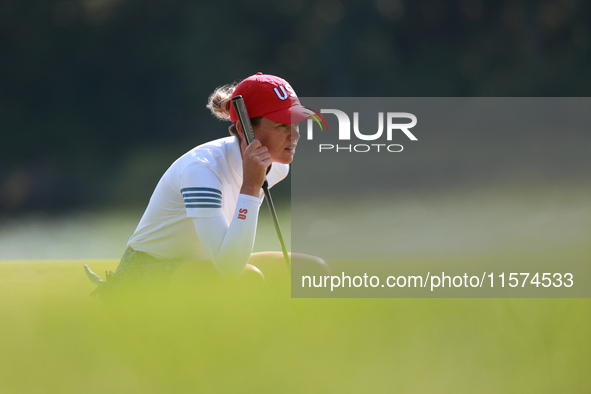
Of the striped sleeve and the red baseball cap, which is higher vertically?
the red baseball cap

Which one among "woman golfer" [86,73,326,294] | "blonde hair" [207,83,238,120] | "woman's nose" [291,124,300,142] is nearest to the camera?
"woman golfer" [86,73,326,294]

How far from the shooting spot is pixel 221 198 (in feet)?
3.37

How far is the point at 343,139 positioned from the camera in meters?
0.93

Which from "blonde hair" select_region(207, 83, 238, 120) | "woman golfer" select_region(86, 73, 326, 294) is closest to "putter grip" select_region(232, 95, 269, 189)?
"woman golfer" select_region(86, 73, 326, 294)

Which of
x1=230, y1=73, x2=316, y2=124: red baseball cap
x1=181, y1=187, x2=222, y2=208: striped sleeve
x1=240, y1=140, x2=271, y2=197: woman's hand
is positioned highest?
x1=230, y1=73, x2=316, y2=124: red baseball cap

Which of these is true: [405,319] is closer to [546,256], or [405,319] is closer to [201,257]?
[546,256]

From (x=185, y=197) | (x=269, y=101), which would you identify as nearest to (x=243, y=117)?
(x=269, y=101)

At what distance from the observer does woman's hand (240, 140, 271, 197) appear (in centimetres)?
100

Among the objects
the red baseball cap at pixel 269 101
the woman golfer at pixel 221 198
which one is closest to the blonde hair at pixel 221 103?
the woman golfer at pixel 221 198

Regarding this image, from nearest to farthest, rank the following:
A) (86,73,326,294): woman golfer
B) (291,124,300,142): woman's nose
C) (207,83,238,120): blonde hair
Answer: (86,73,326,294): woman golfer, (291,124,300,142): woman's nose, (207,83,238,120): blonde hair

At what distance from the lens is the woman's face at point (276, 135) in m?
1.09

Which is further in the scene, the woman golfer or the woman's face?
the woman's face

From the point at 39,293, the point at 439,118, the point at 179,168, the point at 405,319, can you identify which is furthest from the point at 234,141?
the point at 405,319

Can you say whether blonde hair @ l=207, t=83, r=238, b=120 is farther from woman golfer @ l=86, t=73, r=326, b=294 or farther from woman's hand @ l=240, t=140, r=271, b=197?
woman's hand @ l=240, t=140, r=271, b=197
